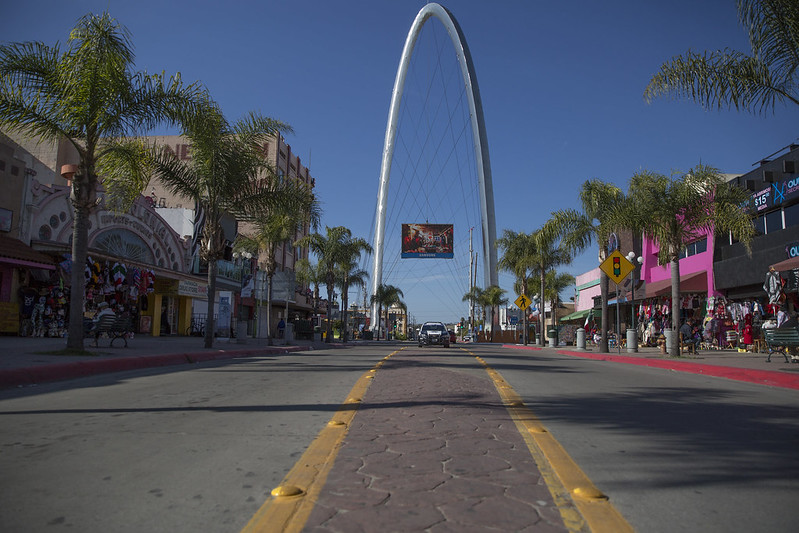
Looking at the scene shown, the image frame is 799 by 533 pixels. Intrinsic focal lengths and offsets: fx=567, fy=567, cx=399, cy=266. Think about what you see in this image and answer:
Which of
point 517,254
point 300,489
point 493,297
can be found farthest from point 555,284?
point 300,489

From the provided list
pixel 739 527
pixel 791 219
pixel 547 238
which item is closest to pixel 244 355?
pixel 739 527

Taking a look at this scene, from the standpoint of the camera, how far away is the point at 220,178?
18.5 metres

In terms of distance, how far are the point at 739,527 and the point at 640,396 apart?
5829 millimetres

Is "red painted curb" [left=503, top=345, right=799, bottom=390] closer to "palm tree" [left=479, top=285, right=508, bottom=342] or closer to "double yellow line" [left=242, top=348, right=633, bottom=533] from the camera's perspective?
"double yellow line" [left=242, top=348, right=633, bottom=533]

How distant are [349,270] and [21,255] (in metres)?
26.2

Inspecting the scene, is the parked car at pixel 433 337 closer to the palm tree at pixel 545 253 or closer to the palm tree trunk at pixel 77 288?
the palm tree at pixel 545 253

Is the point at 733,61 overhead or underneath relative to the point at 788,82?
overhead

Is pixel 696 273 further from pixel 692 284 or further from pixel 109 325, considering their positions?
pixel 109 325

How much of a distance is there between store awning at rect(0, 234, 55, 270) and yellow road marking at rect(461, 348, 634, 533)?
65.7 ft

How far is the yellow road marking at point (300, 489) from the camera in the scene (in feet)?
9.29

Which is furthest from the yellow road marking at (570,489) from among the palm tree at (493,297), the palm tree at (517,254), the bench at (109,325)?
the palm tree at (493,297)

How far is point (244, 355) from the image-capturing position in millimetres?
18328

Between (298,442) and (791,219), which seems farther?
(791,219)

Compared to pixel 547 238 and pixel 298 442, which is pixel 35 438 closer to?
pixel 298 442
